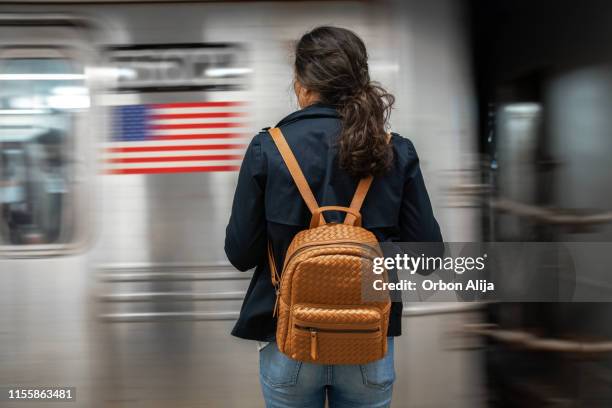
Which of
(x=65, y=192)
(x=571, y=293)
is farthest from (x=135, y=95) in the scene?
(x=571, y=293)

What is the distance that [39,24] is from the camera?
2.56 meters

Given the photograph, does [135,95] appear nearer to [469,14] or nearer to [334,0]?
[334,0]

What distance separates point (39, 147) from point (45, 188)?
0.61 ft

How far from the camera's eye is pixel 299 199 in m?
1.54

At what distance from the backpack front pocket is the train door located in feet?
4.78

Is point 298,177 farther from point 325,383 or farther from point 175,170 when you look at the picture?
point 175,170

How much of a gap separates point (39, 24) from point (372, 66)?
4.94ft

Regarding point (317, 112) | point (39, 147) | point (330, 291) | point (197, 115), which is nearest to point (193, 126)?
point (197, 115)

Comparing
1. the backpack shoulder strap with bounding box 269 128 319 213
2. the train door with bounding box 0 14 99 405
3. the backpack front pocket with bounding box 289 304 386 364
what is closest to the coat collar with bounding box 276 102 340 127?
the backpack shoulder strap with bounding box 269 128 319 213

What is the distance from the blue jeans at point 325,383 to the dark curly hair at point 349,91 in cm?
55

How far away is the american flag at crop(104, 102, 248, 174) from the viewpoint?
2.54 metres

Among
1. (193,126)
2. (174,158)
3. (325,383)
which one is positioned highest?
(193,126)

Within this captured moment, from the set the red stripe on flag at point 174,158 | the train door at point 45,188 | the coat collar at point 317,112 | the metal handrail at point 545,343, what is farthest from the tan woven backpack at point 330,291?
the metal handrail at point 545,343

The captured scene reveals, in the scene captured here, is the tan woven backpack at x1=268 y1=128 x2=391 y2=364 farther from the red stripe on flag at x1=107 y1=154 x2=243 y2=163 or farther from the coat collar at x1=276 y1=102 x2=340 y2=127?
the red stripe on flag at x1=107 y1=154 x2=243 y2=163
